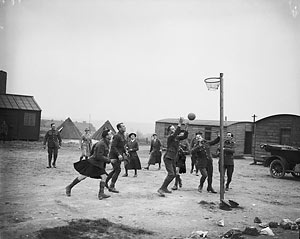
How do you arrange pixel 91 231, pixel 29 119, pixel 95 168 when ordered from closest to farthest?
pixel 91 231
pixel 95 168
pixel 29 119

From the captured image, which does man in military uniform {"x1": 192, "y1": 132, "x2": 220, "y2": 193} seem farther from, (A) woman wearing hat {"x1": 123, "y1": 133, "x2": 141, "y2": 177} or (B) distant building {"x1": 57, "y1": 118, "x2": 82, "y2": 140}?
(B) distant building {"x1": 57, "y1": 118, "x2": 82, "y2": 140}

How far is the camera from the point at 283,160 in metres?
11.9

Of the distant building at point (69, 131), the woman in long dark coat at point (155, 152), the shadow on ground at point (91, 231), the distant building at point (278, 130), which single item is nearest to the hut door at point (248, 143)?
the distant building at point (278, 130)

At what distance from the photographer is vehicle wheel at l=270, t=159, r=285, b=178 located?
12068 mm

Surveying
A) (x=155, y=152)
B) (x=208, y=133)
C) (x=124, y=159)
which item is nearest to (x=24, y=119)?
(x=208, y=133)

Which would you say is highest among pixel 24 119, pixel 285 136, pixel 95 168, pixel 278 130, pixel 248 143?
pixel 24 119

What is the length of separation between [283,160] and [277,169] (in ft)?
1.85

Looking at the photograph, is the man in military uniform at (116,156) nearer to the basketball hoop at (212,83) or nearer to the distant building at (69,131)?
the basketball hoop at (212,83)

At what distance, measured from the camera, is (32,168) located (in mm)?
10664

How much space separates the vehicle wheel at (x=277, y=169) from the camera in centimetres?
1207

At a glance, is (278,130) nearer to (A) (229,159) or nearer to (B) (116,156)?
(A) (229,159)

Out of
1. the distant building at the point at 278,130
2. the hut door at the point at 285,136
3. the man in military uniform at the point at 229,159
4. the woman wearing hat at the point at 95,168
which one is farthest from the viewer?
the hut door at the point at 285,136

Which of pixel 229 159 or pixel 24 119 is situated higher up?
pixel 24 119

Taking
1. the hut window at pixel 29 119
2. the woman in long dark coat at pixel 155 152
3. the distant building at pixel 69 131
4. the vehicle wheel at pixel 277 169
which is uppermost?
the hut window at pixel 29 119
